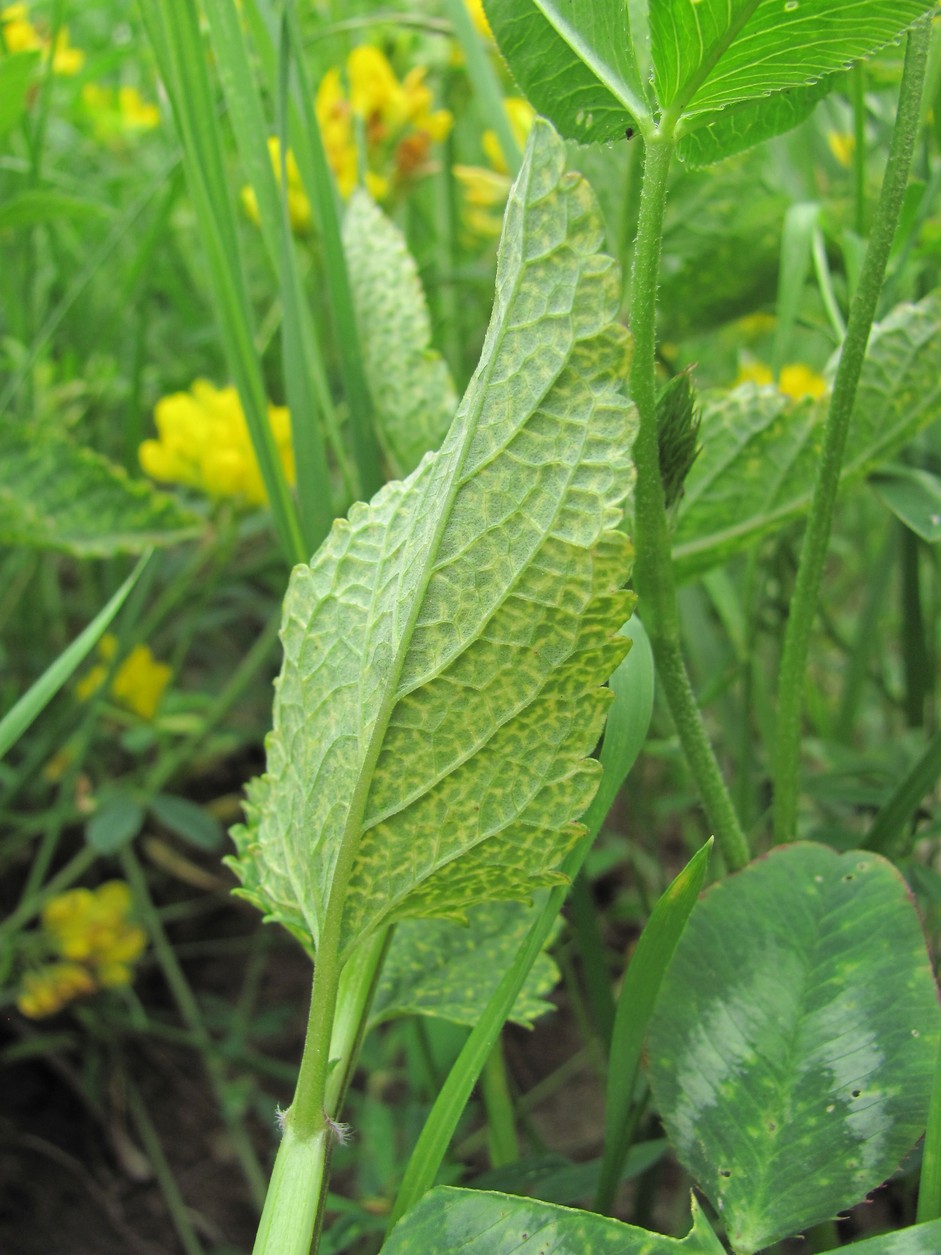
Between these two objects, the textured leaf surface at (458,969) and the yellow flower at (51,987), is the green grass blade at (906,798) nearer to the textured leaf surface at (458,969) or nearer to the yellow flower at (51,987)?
the textured leaf surface at (458,969)

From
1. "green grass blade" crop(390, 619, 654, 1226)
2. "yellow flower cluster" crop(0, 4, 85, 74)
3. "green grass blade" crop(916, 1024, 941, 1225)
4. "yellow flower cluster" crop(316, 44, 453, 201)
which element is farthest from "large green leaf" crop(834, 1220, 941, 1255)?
"yellow flower cluster" crop(0, 4, 85, 74)

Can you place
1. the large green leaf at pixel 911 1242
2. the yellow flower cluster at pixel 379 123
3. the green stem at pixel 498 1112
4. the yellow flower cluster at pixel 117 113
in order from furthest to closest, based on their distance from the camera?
the yellow flower cluster at pixel 117 113 → the yellow flower cluster at pixel 379 123 → the green stem at pixel 498 1112 → the large green leaf at pixel 911 1242

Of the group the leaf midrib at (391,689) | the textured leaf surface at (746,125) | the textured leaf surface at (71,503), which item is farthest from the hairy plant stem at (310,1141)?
the textured leaf surface at (71,503)

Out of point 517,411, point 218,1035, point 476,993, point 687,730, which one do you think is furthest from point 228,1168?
point 517,411

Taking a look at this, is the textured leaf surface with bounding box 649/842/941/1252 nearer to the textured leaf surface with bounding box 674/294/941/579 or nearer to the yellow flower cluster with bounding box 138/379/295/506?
the textured leaf surface with bounding box 674/294/941/579

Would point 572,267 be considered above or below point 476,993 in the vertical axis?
above

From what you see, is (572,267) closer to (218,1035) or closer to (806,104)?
(806,104)
